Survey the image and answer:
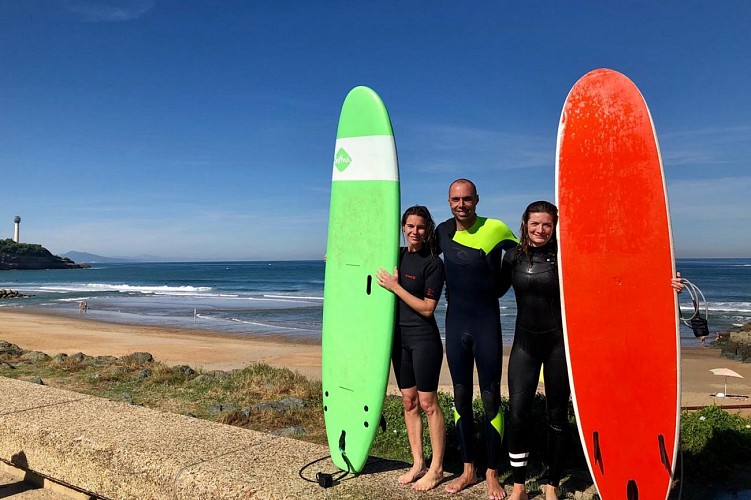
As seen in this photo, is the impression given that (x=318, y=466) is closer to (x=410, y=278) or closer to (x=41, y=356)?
(x=410, y=278)

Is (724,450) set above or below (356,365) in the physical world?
below

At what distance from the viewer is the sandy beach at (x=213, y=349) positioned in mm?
10570

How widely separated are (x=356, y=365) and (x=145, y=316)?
2224cm

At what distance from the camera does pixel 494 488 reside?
2713mm

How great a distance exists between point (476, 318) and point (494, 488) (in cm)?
81

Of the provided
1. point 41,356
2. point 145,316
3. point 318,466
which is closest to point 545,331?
point 318,466

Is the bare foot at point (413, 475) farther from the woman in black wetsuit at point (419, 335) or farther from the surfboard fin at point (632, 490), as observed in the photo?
the surfboard fin at point (632, 490)

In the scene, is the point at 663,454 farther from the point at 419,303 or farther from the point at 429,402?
the point at 419,303

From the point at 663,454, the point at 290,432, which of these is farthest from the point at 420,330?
the point at 290,432

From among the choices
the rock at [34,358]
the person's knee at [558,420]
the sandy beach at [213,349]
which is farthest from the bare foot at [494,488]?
the rock at [34,358]

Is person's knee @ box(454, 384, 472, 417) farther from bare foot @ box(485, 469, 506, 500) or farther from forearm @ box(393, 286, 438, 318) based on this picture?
forearm @ box(393, 286, 438, 318)

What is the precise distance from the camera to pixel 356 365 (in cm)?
321

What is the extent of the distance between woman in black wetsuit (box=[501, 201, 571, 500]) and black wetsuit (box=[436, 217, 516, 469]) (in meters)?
0.11

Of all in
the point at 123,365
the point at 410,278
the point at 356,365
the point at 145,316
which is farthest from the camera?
the point at 145,316
